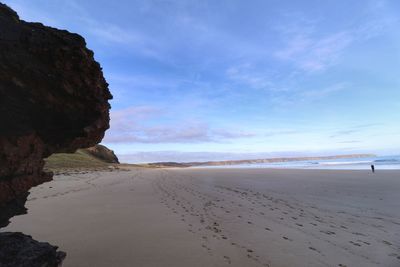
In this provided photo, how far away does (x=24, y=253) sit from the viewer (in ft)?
14.0

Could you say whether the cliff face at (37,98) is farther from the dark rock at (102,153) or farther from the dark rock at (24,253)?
the dark rock at (102,153)

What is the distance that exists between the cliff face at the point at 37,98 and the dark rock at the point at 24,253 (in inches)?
21.6

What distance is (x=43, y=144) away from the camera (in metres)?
5.35

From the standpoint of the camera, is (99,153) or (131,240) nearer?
(131,240)

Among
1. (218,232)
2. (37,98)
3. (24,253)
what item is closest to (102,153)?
(218,232)

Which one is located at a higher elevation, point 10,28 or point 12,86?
point 10,28

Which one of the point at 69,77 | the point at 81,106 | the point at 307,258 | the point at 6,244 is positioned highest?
the point at 69,77

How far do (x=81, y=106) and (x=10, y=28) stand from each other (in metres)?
1.47

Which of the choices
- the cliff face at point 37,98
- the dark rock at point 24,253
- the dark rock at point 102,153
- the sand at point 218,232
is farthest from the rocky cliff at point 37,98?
the dark rock at point 102,153

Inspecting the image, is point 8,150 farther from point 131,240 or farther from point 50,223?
point 50,223

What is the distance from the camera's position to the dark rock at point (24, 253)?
409 cm

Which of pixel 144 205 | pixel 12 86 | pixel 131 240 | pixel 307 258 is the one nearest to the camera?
pixel 12 86


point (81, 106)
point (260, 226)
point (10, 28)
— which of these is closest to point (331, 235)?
point (260, 226)

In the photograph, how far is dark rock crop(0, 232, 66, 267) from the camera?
4086mm
